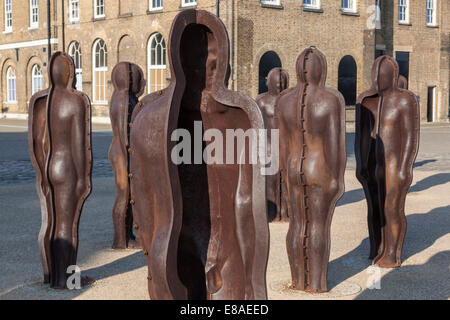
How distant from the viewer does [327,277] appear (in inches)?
227

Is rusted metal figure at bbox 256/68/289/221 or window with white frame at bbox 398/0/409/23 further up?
window with white frame at bbox 398/0/409/23

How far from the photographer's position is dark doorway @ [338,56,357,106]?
28.8 m

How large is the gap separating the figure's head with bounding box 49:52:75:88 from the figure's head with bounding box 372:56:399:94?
2858mm

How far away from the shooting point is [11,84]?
132 ft

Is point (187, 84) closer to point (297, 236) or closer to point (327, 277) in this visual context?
point (297, 236)

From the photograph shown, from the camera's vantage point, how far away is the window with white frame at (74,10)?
1327 inches

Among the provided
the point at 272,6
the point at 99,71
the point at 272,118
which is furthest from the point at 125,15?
the point at 272,118

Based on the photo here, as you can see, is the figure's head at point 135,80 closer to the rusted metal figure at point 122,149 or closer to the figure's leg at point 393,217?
the rusted metal figure at point 122,149

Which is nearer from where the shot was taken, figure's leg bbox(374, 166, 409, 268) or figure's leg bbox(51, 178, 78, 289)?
figure's leg bbox(51, 178, 78, 289)

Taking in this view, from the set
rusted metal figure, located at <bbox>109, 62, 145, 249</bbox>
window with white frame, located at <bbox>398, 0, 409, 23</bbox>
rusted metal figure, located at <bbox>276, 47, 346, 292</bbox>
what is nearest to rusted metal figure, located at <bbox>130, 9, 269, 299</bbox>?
rusted metal figure, located at <bbox>276, 47, 346, 292</bbox>

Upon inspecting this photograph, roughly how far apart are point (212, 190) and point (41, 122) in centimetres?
299

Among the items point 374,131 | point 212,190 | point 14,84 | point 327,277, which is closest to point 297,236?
point 327,277

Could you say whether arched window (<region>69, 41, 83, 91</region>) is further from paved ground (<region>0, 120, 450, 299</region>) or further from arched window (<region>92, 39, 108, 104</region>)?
paved ground (<region>0, 120, 450, 299</region>)

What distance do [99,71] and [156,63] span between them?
4.59 metres
